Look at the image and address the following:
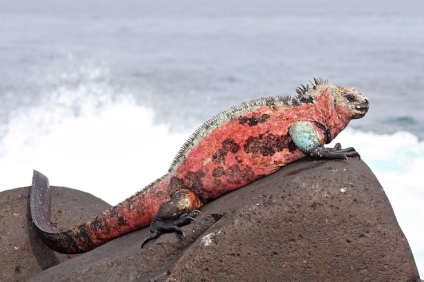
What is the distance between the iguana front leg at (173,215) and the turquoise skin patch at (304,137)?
0.96 meters

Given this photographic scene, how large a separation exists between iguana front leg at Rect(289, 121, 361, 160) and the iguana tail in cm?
118

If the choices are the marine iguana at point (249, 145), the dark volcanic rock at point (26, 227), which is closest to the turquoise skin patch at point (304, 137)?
the marine iguana at point (249, 145)

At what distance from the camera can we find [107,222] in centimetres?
824

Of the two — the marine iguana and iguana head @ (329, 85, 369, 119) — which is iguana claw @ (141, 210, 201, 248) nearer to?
the marine iguana

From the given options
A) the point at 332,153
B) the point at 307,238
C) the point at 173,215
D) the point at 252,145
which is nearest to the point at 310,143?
the point at 332,153

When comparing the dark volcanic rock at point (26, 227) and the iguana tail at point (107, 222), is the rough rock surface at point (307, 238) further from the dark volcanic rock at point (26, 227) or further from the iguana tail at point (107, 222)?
the dark volcanic rock at point (26, 227)

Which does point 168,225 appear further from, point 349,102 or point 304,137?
point 349,102

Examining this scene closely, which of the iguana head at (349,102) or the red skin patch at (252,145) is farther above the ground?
the iguana head at (349,102)

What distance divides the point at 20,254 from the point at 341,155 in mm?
3424

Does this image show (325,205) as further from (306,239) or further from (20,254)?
(20,254)

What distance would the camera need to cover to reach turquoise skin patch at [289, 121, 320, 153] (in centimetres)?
739

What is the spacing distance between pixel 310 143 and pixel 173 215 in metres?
1.22

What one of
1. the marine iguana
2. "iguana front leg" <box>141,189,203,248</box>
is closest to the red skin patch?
the marine iguana

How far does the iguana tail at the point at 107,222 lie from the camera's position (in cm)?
796
